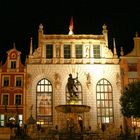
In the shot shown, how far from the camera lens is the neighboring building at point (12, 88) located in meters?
46.2

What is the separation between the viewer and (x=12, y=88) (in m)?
47.2

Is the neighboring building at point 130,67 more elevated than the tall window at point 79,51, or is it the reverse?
the tall window at point 79,51

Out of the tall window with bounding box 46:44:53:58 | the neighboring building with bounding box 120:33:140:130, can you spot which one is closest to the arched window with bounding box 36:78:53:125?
the tall window with bounding box 46:44:53:58

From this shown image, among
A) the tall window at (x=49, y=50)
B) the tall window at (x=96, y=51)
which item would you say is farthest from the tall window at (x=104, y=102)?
the tall window at (x=49, y=50)

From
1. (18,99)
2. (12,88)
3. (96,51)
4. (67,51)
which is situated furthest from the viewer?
(96,51)

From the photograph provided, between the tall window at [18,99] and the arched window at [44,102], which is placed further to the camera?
the tall window at [18,99]

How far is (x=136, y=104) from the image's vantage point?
39312 mm

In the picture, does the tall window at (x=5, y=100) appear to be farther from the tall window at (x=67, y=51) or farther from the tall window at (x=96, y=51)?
the tall window at (x=96, y=51)

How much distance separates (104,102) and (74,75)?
18.5 feet

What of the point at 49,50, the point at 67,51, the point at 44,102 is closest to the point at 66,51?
the point at 67,51

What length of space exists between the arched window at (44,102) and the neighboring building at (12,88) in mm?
2209

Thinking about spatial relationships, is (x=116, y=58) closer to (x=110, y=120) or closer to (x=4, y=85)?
(x=110, y=120)

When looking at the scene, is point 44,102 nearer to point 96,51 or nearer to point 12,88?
point 12,88

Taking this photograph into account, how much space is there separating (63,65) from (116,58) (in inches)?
303
